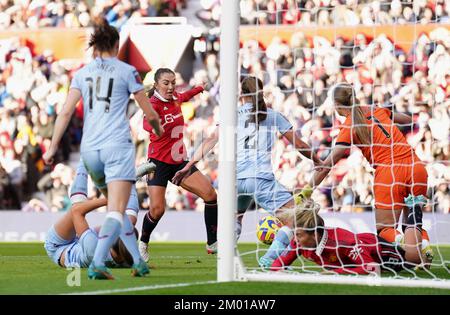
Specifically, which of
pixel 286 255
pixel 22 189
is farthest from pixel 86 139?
pixel 22 189

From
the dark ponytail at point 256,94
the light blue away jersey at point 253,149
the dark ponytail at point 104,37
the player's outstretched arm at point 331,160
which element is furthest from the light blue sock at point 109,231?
the light blue away jersey at point 253,149

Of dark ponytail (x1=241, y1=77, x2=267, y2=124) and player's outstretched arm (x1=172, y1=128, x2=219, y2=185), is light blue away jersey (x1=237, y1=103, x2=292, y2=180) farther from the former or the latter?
player's outstretched arm (x1=172, y1=128, x2=219, y2=185)

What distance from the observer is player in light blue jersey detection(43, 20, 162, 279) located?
7141 millimetres

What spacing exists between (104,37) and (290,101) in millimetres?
6827

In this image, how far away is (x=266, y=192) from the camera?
9461mm

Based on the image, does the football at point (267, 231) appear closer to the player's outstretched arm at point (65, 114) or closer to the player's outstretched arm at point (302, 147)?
the player's outstretched arm at point (302, 147)

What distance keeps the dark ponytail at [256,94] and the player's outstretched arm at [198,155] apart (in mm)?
400

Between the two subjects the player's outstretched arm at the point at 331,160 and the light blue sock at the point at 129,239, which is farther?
the player's outstretched arm at the point at 331,160

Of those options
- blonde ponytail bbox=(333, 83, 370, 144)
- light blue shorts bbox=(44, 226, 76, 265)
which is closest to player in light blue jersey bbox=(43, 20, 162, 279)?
light blue shorts bbox=(44, 226, 76, 265)

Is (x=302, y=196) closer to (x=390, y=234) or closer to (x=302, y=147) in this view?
(x=390, y=234)

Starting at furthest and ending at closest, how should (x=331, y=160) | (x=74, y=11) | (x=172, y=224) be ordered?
(x=74, y=11) < (x=172, y=224) < (x=331, y=160)

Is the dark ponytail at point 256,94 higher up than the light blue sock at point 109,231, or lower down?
higher up

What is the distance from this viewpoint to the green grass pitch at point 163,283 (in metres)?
6.55

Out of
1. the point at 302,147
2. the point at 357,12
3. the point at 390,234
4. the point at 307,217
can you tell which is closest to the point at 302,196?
the point at 307,217
